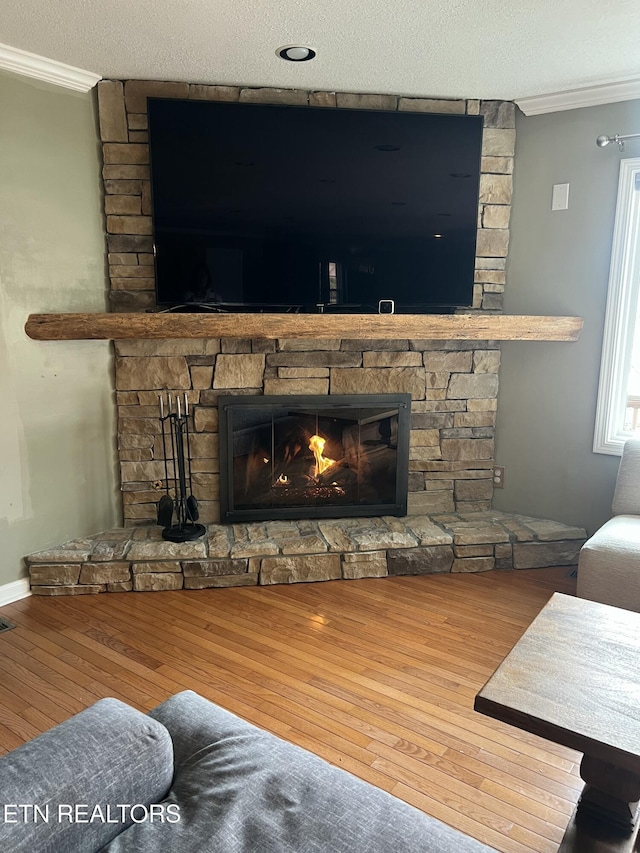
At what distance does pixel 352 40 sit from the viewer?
8.37 ft

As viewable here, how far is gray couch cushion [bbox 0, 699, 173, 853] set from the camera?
3.09 ft

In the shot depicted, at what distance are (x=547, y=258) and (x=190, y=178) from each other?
1.94 metres

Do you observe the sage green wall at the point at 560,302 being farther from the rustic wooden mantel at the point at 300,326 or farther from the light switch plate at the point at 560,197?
the rustic wooden mantel at the point at 300,326

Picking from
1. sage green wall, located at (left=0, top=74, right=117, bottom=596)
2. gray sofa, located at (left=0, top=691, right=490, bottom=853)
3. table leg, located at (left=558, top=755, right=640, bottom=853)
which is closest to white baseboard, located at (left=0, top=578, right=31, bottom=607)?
sage green wall, located at (left=0, top=74, right=117, bottom=596)

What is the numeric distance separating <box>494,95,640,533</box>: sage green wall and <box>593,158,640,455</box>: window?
5 centimetres

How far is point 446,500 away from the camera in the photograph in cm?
367

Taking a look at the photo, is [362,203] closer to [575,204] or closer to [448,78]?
[448,78]

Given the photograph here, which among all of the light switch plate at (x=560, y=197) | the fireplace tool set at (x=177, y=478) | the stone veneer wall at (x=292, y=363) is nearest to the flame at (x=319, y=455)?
the stone veneer wall at (x=292, y=363)

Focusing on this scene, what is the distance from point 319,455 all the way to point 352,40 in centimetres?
203

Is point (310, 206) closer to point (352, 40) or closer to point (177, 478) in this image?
point (352, 40)

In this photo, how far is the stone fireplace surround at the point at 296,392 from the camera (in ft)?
10.1

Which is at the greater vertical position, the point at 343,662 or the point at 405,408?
Answer: the point at 405,408

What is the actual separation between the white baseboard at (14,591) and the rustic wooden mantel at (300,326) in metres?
1.18

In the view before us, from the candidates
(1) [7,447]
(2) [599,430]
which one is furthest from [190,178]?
(2) [599,430]
